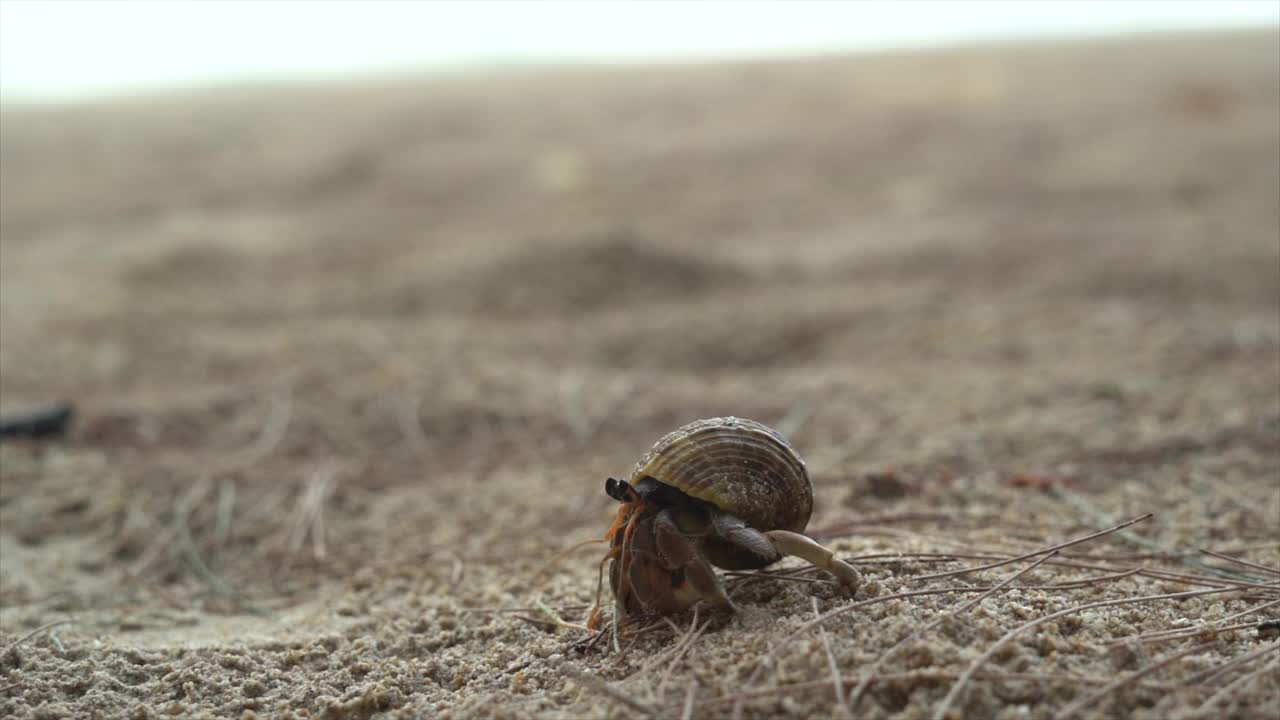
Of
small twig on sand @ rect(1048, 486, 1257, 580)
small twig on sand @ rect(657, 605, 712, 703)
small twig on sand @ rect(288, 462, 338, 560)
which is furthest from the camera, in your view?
small twig on sand @ rect(288, 462, 338, 560)

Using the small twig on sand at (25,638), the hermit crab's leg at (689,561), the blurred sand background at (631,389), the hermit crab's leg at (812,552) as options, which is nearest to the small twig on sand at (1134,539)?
the blurred sand background at (631,389)

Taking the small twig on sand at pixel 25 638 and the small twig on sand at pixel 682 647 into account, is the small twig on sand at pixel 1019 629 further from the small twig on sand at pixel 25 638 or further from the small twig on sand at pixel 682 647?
the small twig on sand at pixel 25 638

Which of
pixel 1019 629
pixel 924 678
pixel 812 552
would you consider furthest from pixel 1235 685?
pixel 812 552

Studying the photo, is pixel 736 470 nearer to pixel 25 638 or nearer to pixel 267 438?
pixel 25 638

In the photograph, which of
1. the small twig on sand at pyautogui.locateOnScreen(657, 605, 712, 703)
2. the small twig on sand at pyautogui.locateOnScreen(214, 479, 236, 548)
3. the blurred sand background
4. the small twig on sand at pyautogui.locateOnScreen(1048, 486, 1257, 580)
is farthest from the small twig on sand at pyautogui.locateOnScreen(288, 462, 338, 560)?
the small twig on sand at pyautogui.locateOnScreen(1048, 486, 1257, 580)

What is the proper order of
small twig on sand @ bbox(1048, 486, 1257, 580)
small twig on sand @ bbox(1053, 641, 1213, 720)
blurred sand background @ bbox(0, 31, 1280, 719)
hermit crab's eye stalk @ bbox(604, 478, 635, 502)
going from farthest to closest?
small twig on sand @ bbox(1048, 486, 1257, 580)
blurred sand background @ bbox(0, 31, 1280, 719)
hermit crab's eye stalk @ bbox(604, 478, 635, 502)
small twig on sand @ bbox(1053, 641, 1213, 720)

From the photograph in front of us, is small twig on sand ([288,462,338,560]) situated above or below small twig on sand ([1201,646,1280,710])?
above

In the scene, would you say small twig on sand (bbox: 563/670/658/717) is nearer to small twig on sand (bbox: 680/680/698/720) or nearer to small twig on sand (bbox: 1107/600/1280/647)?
small twig on sand (bbox: 680/680/698/720)
